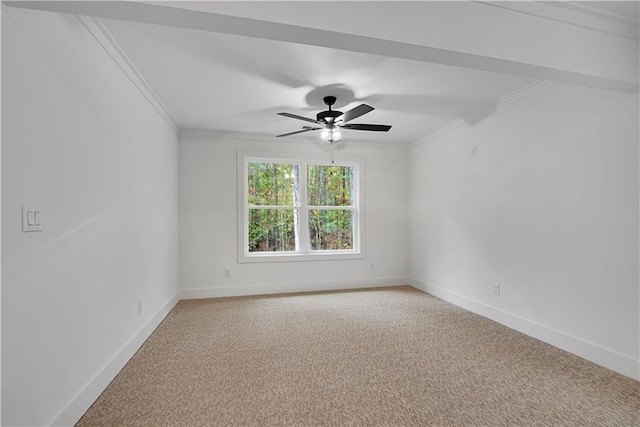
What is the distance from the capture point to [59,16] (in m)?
1.71

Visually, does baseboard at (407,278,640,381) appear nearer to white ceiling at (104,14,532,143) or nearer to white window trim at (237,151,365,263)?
white window trim at (237,151,365,263)

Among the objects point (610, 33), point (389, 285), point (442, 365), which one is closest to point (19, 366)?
point (442, 365)

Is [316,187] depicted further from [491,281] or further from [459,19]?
[459,19]

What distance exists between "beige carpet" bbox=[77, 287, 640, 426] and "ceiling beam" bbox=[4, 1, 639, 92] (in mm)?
2060

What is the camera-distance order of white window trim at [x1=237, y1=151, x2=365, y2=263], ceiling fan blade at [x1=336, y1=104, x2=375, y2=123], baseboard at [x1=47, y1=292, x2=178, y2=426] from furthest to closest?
1. white window trim at [x1=237, y1=151, x2=365, y2=263]
2. ceiling fan blade at [x1=336, y1=104, x2=375, y2=123]
3. baseboard at [x1=47, y1=292, x2=178, y2=426]

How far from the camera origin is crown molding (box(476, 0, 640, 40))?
74.1 inches

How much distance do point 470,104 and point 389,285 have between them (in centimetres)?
295

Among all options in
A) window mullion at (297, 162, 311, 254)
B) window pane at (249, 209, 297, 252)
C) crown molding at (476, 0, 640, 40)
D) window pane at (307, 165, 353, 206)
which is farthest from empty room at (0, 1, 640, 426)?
window pane at (307, 165, 353, 206)

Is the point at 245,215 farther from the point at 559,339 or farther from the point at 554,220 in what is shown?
the point at 559,339

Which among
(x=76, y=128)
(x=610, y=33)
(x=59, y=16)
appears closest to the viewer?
(x=59, y=16)

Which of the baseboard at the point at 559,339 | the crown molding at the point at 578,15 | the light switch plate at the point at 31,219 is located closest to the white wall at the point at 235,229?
the baseboard at the point at 559,339

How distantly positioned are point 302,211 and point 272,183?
24.7 inches

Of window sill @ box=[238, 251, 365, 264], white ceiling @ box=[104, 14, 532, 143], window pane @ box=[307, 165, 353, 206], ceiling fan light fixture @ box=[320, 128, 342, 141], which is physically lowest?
window sill @ box=[238, 251, 365, 264]

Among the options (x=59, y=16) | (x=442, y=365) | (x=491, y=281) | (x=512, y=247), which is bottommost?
(x=442, y=365)
